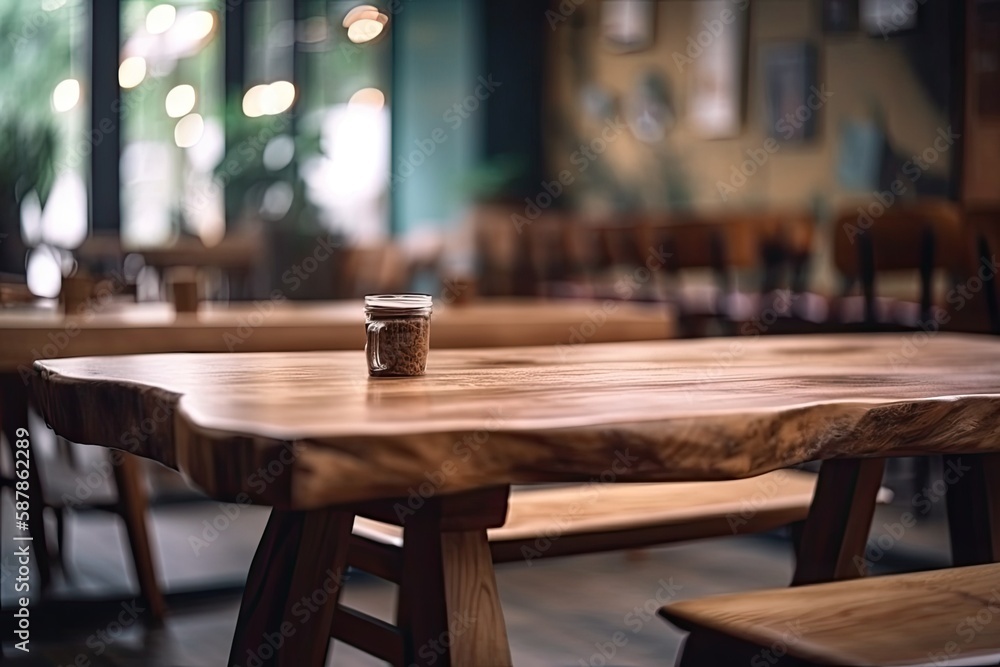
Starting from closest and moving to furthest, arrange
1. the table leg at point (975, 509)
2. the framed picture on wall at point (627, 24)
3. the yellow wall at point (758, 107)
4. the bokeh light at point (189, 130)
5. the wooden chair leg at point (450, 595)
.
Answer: the wooden chair leg at point (450, 595) → the table leg at point (975, 509) → the yellow wall at point (758, 107) → the framed picture on wall at point (627, 24) → the bokeh light at point (189, 130)

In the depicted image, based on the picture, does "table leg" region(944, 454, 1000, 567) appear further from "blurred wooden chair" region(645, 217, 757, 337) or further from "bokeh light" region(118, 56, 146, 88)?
"bokeh light" region(118, 56, 146, 88)

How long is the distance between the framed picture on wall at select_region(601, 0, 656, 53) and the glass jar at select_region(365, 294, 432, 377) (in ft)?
Answer: 23.6

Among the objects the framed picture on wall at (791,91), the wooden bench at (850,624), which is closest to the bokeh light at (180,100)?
the framed picture on wall at (791,91)

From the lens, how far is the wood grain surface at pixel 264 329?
252cm

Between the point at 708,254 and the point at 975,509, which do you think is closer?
the point at 975,509

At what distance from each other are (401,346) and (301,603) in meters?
0.33

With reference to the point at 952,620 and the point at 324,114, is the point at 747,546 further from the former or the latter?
the point at 324,114

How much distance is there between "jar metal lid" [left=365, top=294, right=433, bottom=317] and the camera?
1406 millimetres

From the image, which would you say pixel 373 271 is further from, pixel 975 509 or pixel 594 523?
pixel 975 509

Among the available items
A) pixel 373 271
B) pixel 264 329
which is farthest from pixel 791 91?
pixel 264 329

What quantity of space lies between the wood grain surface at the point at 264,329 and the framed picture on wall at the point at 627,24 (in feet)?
16.9

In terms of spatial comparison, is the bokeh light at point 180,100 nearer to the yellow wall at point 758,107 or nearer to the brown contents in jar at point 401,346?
the yellow wall at point 758,107

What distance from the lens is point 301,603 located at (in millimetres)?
1478

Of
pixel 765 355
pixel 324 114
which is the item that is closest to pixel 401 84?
pixel 324 114
